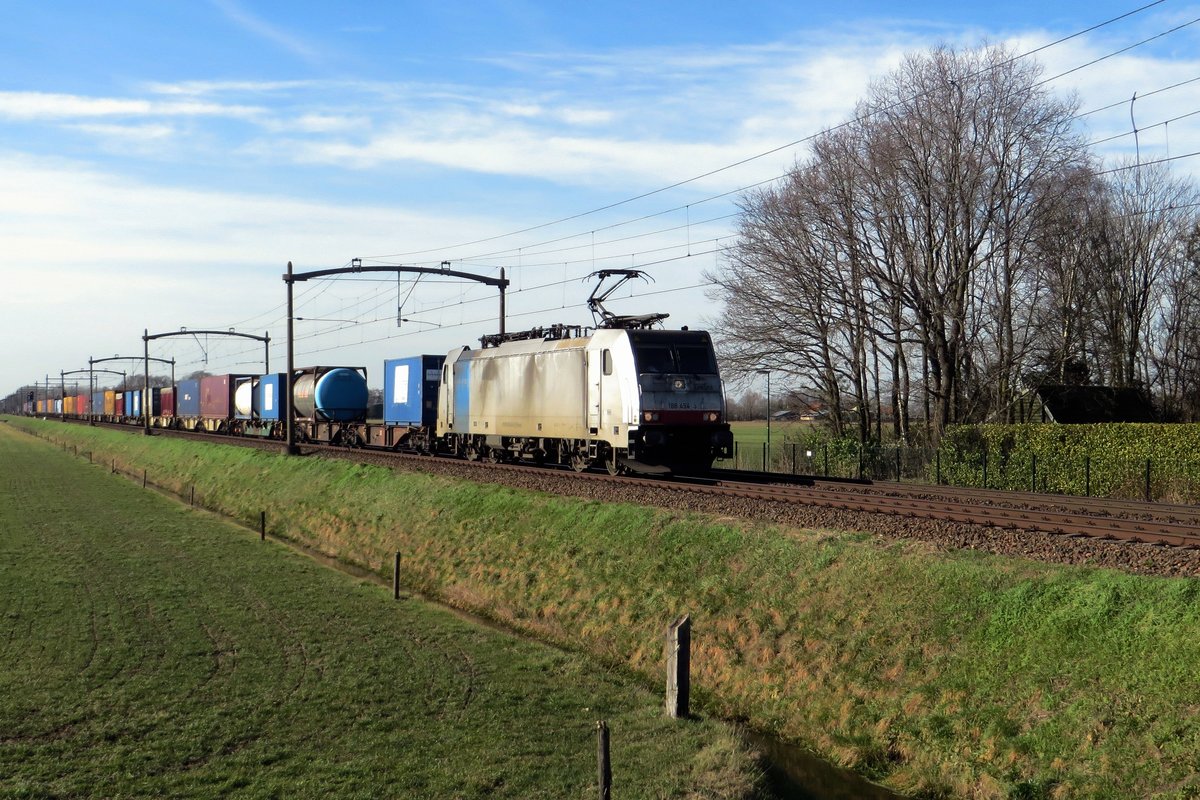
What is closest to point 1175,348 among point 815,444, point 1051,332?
point 1051,332

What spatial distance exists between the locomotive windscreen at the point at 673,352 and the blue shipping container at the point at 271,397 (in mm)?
28508

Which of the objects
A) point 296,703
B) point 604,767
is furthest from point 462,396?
point 604,767

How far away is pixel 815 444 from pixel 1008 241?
9352 millimetres

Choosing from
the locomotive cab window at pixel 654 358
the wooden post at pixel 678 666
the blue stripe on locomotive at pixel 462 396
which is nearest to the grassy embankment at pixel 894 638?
the wooden post at pixel 678 666

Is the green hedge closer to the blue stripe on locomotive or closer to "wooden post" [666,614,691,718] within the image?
the blue stripe on locomotive

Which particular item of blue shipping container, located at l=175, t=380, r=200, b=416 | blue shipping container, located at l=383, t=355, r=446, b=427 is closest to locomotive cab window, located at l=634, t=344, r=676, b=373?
blue shipping container, located at l=383, t=355, r=446, b=427

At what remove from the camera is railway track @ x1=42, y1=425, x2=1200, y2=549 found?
1427 cm

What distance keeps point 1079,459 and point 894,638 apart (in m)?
16.6

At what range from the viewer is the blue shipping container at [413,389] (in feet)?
116

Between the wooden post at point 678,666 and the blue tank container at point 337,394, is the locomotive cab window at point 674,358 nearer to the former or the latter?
the wooden post at point 678,666

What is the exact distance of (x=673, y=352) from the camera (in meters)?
22.7

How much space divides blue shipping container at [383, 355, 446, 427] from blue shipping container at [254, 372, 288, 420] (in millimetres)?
10149

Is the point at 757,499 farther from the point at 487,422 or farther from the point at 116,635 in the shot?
the point at 487,422

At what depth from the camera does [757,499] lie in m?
18.3
